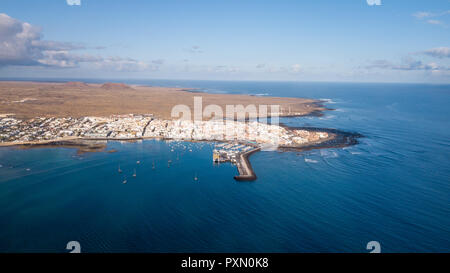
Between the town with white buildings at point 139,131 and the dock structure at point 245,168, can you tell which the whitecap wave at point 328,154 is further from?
the dock structure at point 245,168

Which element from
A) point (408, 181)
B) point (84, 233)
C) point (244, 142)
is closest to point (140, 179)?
point (84, 233)

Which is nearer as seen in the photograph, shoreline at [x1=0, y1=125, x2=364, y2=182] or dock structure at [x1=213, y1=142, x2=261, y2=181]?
dock structure at [x1=213, y1=142, x2=261, y2=181]

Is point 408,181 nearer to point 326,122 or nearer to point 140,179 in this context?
point 140,179

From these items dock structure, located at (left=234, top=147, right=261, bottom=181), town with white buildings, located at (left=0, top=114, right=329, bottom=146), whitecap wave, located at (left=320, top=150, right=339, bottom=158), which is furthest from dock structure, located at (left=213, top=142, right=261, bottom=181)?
whitecap wave, located at (left=320, top=150, right=339, bottom=158)

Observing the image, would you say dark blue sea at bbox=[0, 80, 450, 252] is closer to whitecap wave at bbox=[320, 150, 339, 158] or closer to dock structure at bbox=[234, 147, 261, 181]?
whitecap wave at bbox=[320, 150, 339, 158]

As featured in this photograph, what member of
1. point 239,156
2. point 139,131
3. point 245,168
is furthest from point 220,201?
point 139,131

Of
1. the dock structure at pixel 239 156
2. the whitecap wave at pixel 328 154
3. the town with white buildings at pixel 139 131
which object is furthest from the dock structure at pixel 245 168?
the whitecap wave at pixel 328 154

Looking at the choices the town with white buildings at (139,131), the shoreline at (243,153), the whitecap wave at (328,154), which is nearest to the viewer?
the shoreline at (243,153)

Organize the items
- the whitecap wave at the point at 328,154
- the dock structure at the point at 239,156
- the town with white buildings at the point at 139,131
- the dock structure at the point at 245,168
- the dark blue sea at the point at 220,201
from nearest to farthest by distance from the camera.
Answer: the dark blue sea at the point at 220,201, the dock structure at the point at 245,168, the dock structure at the point at 239,156, the whitecap wave at the point at 328,154, the town with white buildings at the point at 139,131

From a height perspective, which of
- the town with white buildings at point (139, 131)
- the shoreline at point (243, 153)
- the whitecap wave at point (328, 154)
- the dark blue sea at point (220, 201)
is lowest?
the dark blue sea at point (220, 201)

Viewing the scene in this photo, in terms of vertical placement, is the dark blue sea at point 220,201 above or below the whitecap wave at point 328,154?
below
